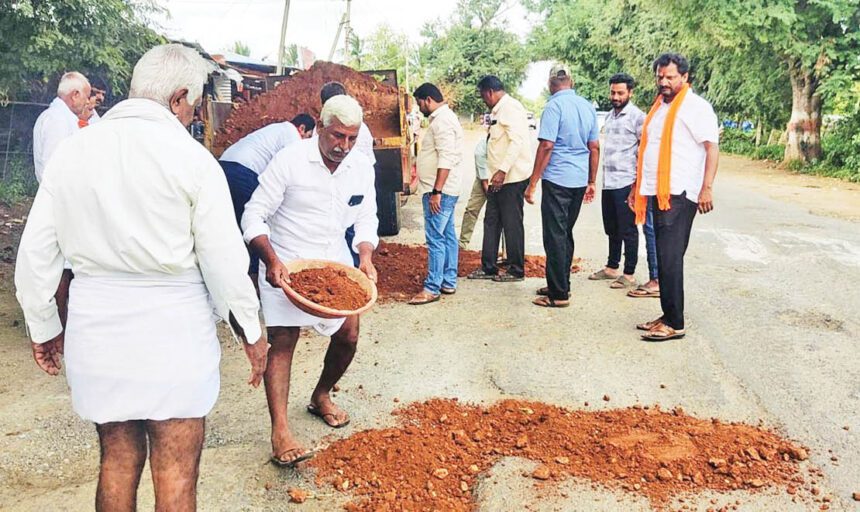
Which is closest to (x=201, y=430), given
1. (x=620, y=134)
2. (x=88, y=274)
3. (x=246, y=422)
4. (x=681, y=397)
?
(x=88, y=274)

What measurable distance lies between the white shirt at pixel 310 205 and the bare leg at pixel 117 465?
49.3 inches

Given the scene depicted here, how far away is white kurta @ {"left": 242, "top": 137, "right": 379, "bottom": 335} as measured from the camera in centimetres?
369

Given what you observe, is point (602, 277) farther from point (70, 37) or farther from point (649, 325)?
point (70, 37)

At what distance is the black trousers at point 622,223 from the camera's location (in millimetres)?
7082

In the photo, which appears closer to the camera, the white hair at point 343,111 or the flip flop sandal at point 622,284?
the white hair at point 343,111

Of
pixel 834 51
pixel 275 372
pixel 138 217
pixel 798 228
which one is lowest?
pixel 798 228

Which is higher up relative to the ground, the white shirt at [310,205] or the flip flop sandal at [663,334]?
the white shirt at [310,205]

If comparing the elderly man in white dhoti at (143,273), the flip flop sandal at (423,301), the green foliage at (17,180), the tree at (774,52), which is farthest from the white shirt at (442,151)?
the tree at (774,52)

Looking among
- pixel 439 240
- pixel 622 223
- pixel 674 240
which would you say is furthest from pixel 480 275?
pixel 674 240

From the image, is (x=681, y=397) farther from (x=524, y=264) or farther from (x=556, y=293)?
(x=524, y=264)

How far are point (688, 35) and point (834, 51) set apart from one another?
4.12 meters

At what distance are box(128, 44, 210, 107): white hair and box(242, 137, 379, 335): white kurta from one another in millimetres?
1184

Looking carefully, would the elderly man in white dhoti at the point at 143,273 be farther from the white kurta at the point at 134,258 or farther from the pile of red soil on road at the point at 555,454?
the pile of red soil on road at the point at 555,454

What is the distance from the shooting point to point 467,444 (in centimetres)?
388
